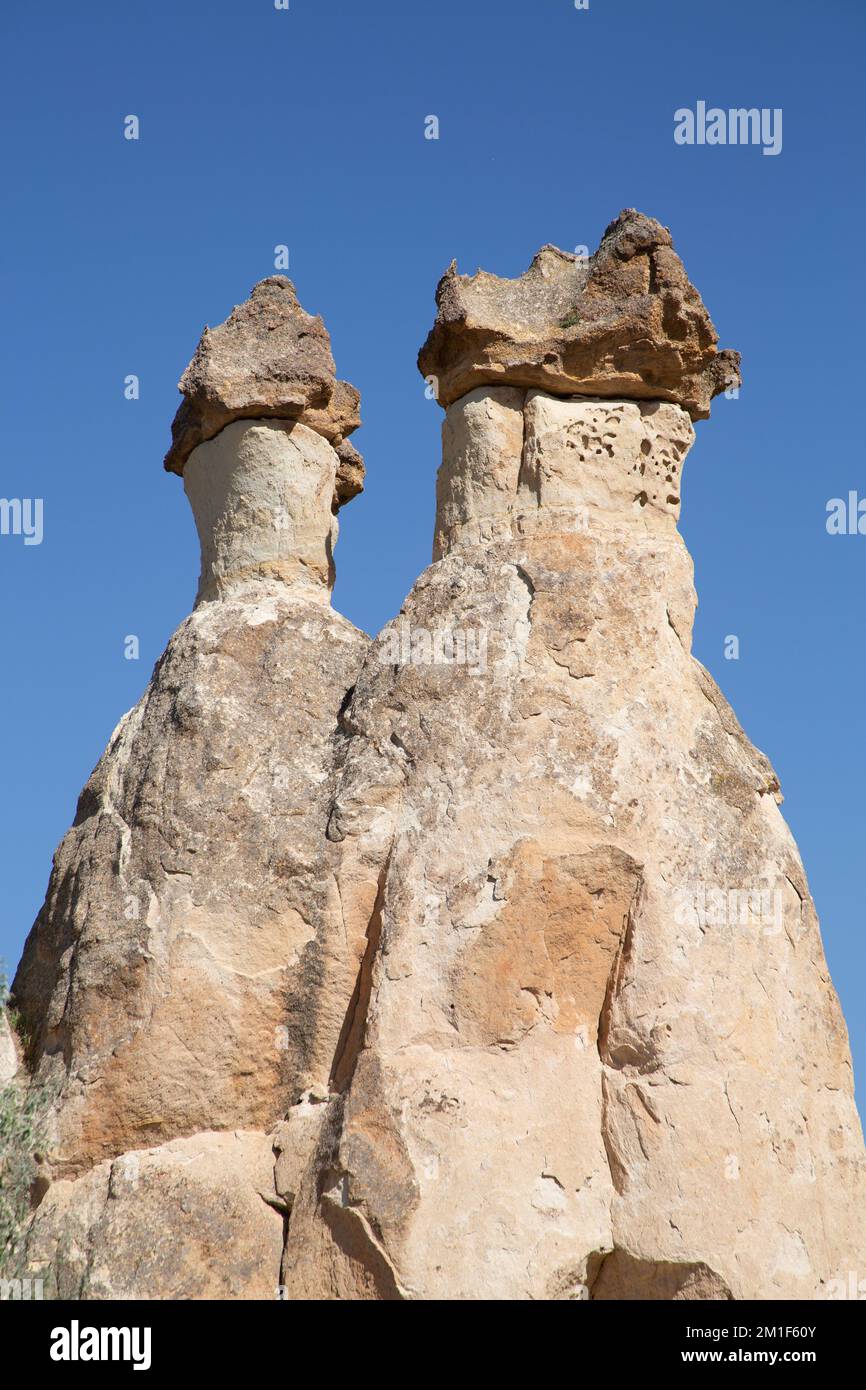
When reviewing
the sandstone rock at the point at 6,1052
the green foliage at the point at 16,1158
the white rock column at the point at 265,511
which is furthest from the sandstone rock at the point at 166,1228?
the white rock column at the point at 265,511

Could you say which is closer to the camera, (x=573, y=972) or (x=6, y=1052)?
(x=573, y=972)

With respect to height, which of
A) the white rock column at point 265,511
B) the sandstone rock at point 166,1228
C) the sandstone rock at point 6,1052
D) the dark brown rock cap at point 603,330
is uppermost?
the dark brown rock cap at point 603,330

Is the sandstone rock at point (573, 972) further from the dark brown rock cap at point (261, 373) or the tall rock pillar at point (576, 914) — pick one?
the dark brown rock cap at point (261, 373)

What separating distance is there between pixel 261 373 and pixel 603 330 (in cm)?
222

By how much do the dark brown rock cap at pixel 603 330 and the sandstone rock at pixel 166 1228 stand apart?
177 inches

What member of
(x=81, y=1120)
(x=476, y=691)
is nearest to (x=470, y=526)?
(x=476, y=691)

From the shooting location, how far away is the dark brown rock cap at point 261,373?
10.6 meters

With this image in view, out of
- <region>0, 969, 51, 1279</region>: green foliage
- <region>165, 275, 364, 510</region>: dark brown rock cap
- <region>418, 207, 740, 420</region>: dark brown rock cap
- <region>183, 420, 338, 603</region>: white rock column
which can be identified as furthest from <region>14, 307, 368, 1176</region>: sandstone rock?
<region>418, 207, 740, 420</region>: dark brown rock cap

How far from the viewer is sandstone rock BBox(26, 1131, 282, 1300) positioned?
810 cm

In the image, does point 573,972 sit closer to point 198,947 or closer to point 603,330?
point 198,947

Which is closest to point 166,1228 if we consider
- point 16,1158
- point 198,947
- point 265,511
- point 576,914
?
point 16,1158

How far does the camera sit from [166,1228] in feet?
27.0

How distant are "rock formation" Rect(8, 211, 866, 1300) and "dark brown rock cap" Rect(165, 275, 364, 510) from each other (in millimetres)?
958

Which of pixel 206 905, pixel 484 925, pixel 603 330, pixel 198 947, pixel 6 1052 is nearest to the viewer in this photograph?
pixel 484 925
